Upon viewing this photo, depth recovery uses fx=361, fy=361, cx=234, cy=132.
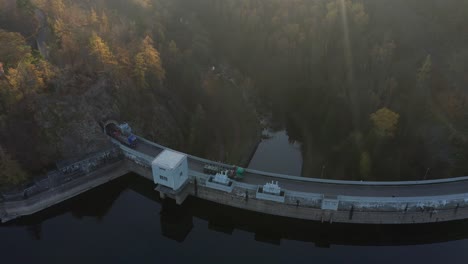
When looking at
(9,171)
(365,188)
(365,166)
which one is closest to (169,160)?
(9,171)

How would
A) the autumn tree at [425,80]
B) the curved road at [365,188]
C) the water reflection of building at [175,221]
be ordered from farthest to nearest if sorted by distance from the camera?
the autumn tree at [425,80]
the curved road at [365,188]
the water reflection of building at [175,221]

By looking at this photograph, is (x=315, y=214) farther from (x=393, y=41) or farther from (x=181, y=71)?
(x=393, y=41)

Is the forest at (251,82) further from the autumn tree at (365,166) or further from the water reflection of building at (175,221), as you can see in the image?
the water reflection of building at (175,221)

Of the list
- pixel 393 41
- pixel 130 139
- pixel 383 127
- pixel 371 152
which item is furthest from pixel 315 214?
pixel 393 41

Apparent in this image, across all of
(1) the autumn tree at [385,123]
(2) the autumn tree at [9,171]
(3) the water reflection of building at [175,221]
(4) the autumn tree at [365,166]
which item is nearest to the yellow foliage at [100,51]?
(2) the autumn tree at [9,171]

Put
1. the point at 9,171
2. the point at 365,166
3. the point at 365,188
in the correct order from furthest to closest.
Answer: the point at 365,166 < the point at 365,188 < the point at 9,171

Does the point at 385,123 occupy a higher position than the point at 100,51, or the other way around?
the point at 100,51

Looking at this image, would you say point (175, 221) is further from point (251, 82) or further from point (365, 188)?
point (251, 82)
